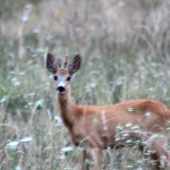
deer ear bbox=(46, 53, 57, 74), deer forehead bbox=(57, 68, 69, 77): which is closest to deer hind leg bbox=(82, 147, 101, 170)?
deer forehead bbox=(57, 68, 69, 77)

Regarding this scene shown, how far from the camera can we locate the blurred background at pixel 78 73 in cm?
460

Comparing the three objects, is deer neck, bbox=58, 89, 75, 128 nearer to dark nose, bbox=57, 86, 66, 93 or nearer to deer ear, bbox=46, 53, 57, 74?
dark nose, bbox=57, 86, 66, 93

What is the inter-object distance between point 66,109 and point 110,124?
55 cm

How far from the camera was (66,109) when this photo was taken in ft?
16.2

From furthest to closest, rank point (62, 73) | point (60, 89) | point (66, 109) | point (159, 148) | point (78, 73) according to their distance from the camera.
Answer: point (78, 73), point (62, 73), point (66, 109), point (60, 89), point (159, 148)

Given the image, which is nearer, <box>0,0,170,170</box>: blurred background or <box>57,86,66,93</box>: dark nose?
<box>0,0,170,170</box>: blurred background

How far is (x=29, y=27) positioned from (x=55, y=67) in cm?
632

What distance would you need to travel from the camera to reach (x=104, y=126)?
4828 mm

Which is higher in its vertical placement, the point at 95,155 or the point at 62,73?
the point at 62,73

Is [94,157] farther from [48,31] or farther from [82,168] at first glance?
[48,31]

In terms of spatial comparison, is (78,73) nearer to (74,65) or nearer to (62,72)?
(74,65)

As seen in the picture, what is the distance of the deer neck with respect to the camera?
491 cm

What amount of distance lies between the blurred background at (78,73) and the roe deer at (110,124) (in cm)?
14

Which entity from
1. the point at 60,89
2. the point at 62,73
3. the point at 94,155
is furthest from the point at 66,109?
the point at 94,155
